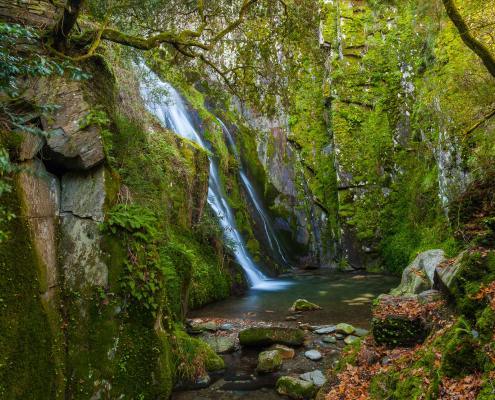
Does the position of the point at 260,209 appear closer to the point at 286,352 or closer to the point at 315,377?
the point at 286,352

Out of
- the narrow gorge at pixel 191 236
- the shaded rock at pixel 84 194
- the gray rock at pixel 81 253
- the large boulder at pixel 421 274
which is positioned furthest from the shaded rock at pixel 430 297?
the shaded rock at pixel 84 194

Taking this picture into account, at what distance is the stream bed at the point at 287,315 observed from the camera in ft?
18.3

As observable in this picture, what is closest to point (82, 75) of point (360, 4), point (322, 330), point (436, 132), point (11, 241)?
point (11, 241)

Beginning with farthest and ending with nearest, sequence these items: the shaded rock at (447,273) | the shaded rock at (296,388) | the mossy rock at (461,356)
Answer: the shaded rock at (296,388) < the shaded rock at (447,273) < the mossy rock at (461,356)

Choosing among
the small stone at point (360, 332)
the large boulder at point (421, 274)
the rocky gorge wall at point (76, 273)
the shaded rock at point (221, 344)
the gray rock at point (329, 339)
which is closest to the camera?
the rocky gorge wall at point (76, 273)

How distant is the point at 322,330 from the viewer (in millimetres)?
7703

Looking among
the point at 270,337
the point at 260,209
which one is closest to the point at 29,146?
the point at 270,337

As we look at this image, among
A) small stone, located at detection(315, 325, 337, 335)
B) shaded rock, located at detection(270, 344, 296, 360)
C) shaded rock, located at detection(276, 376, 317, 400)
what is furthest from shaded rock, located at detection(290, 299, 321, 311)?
shaded rock, located at detection(276, 376, 317, 400)

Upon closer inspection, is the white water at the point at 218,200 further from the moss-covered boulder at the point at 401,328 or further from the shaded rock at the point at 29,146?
the shaded rock at the point at 29,146

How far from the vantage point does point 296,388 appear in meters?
5.26

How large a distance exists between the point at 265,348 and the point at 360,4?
58.2ft

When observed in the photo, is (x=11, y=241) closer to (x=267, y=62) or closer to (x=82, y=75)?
(x=82, y=75)

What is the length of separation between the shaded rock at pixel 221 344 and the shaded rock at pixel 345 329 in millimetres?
2079

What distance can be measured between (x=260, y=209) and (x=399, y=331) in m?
12.3
